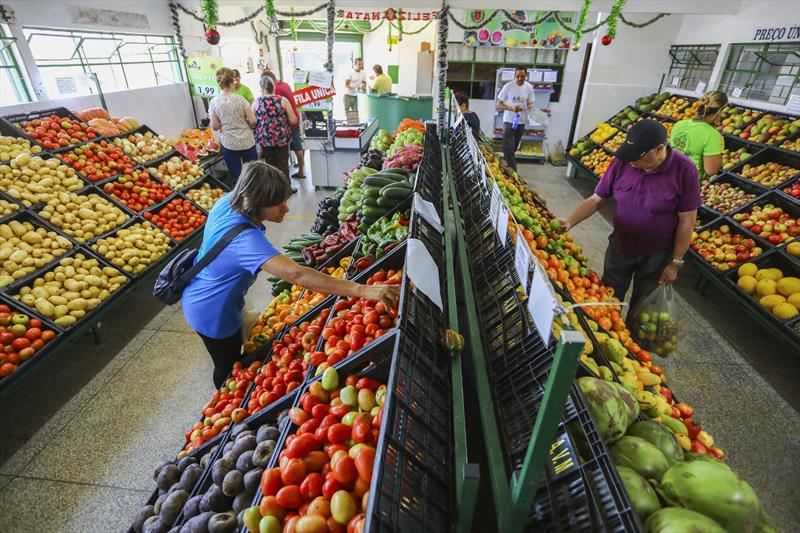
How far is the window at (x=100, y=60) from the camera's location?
611cm

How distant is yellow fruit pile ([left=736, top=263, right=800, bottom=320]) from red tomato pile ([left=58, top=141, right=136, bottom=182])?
677 cm

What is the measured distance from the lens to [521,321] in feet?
5.73

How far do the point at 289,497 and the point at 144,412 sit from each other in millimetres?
2353

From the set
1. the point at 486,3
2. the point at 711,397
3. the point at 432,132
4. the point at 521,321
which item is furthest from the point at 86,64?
the point at 711,397

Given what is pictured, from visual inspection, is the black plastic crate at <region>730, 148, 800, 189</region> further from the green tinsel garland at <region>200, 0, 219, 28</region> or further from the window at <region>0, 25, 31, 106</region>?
the window at <region>0, 25, 31, 106</region>

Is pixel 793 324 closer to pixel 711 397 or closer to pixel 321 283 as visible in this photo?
pixel 711 397

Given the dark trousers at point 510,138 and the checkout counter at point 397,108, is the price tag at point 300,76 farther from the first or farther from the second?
the dark trousers at point 510,138

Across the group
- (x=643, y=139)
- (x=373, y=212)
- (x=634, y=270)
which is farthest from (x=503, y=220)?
(x=634, y=270)

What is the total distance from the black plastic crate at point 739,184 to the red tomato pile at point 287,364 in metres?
4.97

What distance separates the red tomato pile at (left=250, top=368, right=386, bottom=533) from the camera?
1.20 m

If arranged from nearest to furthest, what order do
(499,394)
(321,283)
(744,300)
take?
(499,394) < (321,283) < (744,300)

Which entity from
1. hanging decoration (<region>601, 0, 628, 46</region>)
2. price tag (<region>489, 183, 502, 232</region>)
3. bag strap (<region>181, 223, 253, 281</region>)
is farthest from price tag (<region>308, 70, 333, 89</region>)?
price tag (<region>489, 183, 502, 232</region>)

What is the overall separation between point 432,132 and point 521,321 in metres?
4.80

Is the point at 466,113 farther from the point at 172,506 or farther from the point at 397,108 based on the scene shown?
the point at 172,506
